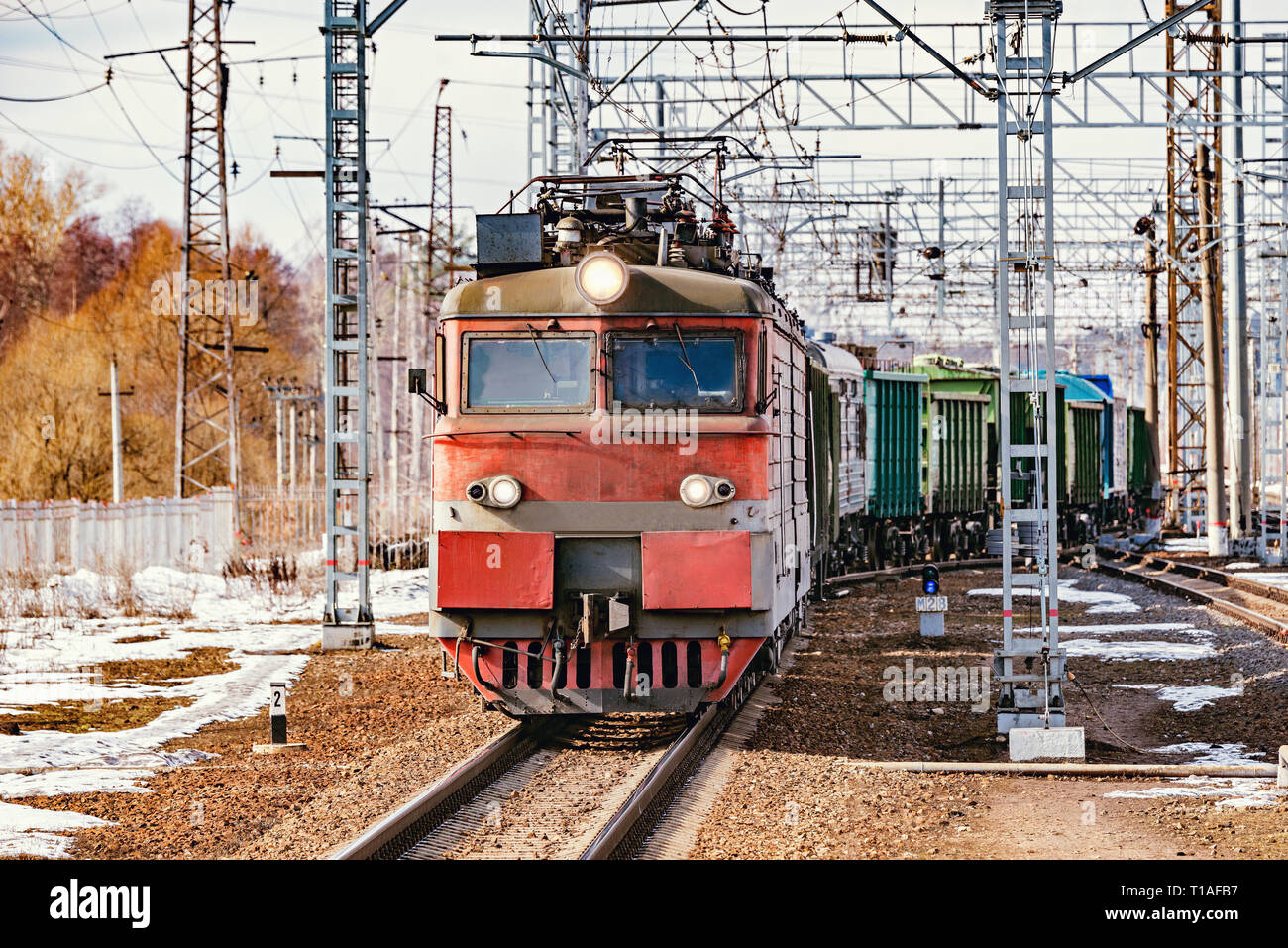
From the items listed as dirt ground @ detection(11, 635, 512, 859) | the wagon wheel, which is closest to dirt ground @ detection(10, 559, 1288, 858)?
dirt ground @ detection(11, 635, 512, 859)

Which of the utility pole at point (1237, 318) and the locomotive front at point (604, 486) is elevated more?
the utility pole at point (1237, 318)

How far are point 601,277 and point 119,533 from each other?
16720 millimetres

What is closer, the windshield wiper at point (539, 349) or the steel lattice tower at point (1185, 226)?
the windshield wiper at point (539, 349)

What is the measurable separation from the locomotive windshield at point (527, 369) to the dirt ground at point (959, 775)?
280 cm

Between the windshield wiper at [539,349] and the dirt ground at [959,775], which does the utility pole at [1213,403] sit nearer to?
the dirt ground at [959,775]

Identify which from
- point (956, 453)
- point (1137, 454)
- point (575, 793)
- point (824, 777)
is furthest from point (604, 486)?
point (1137, 454)

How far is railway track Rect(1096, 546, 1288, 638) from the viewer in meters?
20.1

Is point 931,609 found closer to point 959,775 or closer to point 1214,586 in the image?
point 959,775

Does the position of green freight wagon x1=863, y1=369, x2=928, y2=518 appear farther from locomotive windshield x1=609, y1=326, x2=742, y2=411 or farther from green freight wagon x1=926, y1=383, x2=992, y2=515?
locomotive windshield x1=609, y1=326, x2=742, y2=411

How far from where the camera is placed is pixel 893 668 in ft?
51.5

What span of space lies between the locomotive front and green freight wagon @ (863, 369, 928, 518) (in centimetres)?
1370

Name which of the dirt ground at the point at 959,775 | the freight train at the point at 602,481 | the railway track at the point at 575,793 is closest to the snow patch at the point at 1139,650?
the dirt ground at the point at 959,775

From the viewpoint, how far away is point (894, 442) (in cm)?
2645

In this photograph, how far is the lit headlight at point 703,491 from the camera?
1027cm
